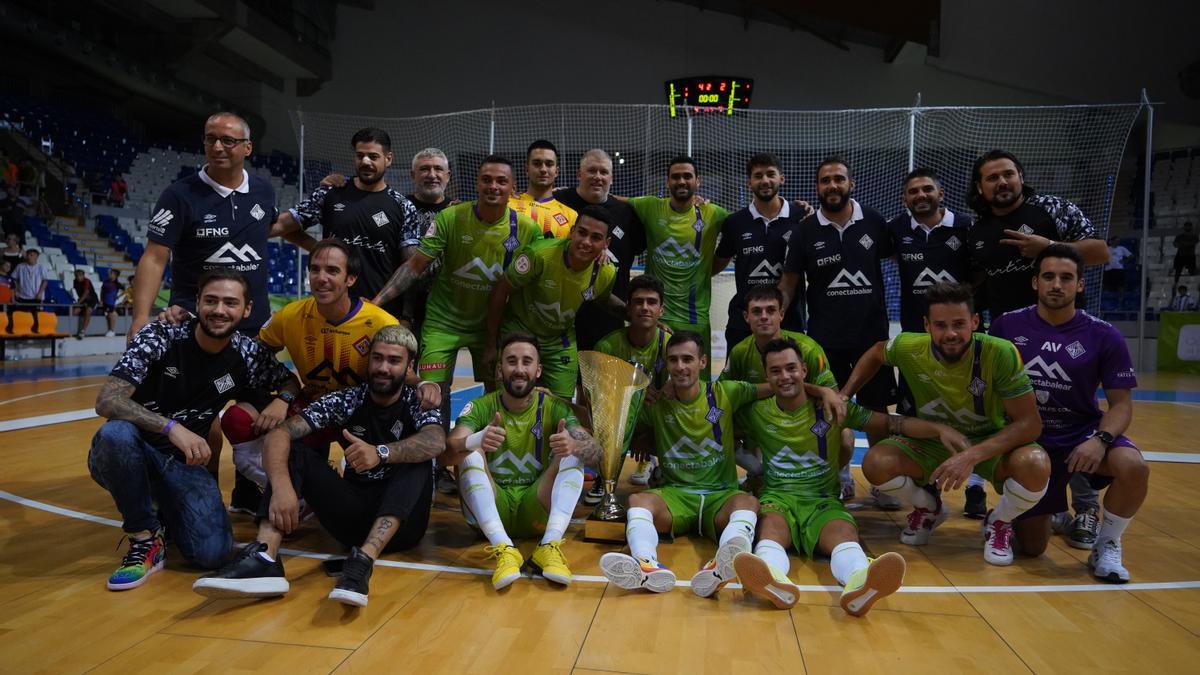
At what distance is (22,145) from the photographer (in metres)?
19.1

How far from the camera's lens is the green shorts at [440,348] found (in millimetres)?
4977

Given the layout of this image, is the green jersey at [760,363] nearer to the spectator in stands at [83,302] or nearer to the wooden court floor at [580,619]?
the wooden court floor at [580,619]

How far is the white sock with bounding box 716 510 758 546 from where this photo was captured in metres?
3.47

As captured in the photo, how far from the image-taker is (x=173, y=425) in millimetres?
3564

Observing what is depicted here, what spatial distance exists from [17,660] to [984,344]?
442 centimetres

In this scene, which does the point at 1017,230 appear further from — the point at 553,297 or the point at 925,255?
the point at 553,297

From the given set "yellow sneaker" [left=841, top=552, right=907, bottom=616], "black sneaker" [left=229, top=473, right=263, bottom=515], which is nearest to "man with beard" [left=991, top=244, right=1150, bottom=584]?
"yellow sneaker" [left=841, top=552, right=907, bottom=616]

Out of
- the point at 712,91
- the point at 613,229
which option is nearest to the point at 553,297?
the point at 613,229

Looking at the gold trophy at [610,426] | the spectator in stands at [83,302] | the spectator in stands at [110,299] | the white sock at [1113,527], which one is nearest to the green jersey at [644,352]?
the gold trophy at [610,426]

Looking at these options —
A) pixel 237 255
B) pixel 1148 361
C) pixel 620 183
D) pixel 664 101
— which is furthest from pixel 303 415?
pixel 664 101

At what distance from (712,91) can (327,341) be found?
1355 cm

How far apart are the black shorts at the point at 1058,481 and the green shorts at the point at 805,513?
3.19ft

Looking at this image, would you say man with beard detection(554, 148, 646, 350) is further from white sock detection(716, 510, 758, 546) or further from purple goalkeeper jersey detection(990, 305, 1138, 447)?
purple goalkeeper jersey detection(990, 305, 1138, 447)

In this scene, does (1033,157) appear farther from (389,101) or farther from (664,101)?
(389,101)
